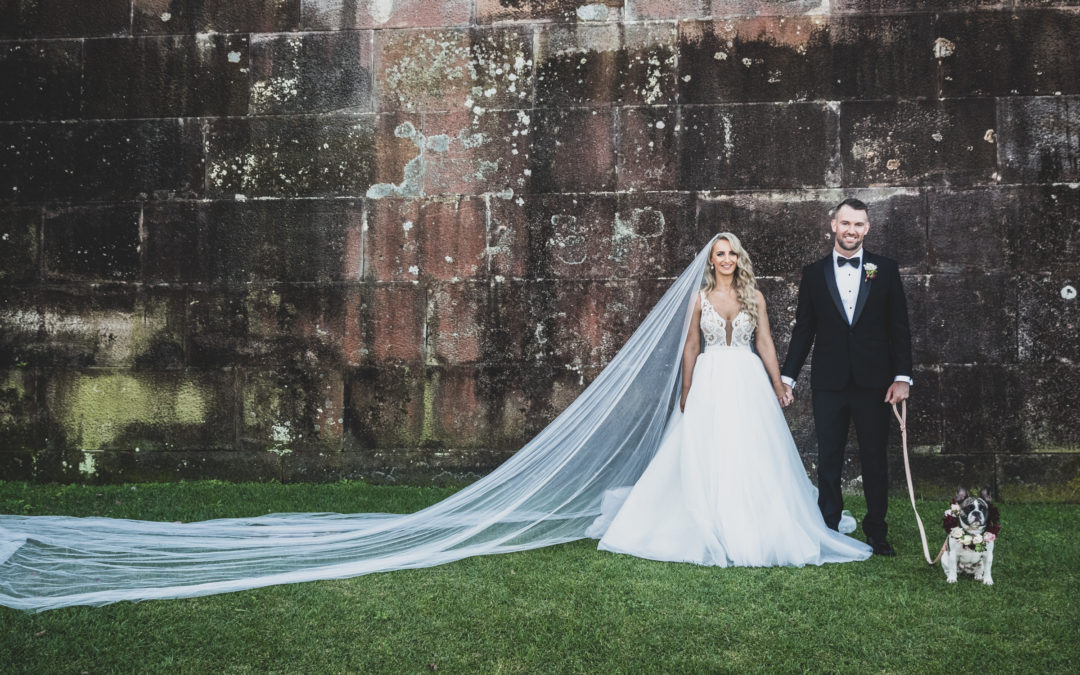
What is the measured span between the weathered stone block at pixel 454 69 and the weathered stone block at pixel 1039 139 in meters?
3.95

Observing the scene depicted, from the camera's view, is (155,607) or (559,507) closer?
(155,607)

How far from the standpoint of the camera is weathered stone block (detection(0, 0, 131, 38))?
666cm

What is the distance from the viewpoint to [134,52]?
6645 millimetres

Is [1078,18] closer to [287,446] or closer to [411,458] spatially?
[411,458]

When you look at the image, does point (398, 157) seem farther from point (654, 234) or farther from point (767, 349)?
point (767, 349)

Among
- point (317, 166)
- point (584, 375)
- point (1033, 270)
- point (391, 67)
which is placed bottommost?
point (584, 375)

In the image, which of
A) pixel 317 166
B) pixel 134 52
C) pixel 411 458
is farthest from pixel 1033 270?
pixel 134 52

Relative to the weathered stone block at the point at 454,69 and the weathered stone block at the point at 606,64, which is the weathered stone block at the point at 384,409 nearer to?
the weathered stone block at the point at 454,69

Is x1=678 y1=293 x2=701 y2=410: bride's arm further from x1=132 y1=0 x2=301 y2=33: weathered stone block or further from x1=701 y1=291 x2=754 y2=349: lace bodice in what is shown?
x1=132 y1=0 x2=301 y2=33: weathered stone block

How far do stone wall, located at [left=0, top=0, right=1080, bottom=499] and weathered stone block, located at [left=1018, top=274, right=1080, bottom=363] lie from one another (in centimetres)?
2

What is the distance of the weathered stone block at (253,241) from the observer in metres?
6.53

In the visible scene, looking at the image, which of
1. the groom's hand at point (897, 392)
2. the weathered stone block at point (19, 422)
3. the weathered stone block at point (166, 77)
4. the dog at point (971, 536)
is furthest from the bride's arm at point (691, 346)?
the weathered stone block at point (19, 422)

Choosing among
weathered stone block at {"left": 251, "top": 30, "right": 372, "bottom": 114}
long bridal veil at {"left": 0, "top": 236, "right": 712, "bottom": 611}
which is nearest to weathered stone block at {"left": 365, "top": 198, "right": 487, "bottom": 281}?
weathered stone block at {"left": 251, "top": 30, "right": 372, "bottom": 114}

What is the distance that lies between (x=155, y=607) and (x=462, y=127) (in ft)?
14.4
